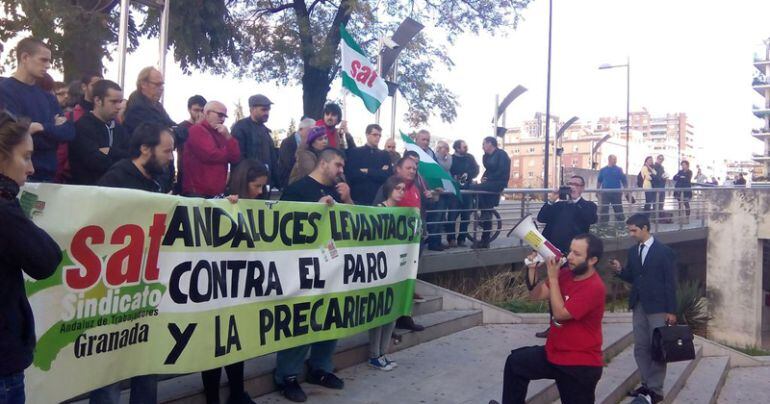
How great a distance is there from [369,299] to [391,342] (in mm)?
1191

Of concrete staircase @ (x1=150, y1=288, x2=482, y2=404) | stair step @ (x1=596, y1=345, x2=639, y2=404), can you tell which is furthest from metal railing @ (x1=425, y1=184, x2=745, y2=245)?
stair step @ (x1=596, y1=345, x2=639, y2=404)

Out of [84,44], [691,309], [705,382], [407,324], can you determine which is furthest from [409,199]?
[84,44]

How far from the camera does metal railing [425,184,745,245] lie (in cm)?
1119

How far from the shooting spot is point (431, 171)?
366 inches

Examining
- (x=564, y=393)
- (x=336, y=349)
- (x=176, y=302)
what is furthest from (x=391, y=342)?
(x=176, y=302)

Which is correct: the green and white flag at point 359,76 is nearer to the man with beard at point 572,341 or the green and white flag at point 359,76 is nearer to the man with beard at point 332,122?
the man with beard at point 332,122

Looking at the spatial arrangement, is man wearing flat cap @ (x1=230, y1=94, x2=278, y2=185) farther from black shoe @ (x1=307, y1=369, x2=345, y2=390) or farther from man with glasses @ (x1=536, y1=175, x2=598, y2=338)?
man with glasses @ (x1=536, y1=175, x2=598, y2=338)

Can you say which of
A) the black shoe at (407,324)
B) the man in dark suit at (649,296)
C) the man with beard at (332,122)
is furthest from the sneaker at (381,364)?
the man with beard at (332,122)

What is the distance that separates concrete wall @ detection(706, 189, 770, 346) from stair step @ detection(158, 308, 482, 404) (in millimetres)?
10069

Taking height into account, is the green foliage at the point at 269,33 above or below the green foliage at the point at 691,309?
above

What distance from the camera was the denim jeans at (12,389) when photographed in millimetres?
2732

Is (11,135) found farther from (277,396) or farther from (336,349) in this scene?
(336,349)

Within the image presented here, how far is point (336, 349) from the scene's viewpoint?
21.1 ft

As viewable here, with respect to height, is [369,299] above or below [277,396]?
above
